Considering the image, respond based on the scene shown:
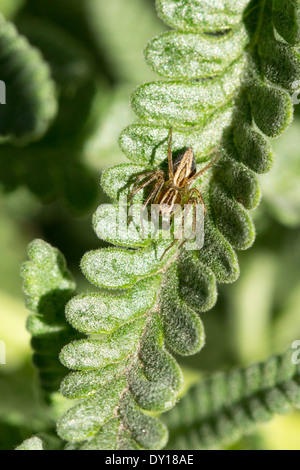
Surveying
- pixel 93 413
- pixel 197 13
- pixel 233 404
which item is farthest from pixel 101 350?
pixel 197 13

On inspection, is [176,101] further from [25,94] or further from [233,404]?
A: [233,404]

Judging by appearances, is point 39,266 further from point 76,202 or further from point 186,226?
point 76,202

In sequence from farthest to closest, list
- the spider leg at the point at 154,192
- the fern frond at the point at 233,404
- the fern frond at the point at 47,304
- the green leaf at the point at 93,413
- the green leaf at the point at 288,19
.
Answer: the fern frond at the point at 233,404 < the fern frond at the point at 47,304 < the spider leg at the point at 154,192 < the green leaf at the point at 288,19 < the green leaf at the point at 93,413

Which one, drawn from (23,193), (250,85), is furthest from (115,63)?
(250,85)

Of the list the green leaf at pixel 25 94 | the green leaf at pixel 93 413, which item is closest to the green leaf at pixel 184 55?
the green leaf at pixel 25 94

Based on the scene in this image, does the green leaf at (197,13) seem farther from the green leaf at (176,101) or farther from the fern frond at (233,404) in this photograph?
the fern frond at (233,404)
